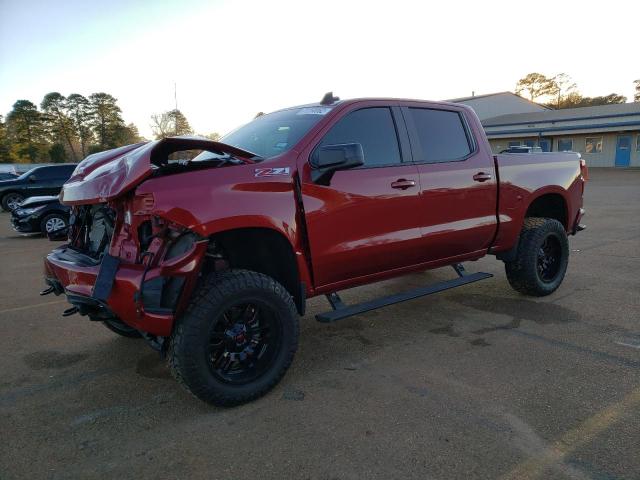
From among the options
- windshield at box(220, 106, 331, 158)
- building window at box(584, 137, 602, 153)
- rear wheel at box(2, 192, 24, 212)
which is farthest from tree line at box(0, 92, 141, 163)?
windshield at box(220, 106, 331, 158)

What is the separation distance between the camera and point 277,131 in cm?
387

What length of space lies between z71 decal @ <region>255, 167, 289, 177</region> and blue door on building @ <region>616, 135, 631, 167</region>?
40.3 metres

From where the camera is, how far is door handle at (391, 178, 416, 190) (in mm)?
3863

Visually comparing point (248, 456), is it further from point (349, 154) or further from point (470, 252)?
point (470, 252)

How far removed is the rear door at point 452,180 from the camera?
4.17 meters

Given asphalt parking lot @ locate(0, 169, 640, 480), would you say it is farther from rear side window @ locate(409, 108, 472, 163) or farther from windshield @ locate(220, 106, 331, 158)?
windshield @ locate(220, 106, 331, 158)

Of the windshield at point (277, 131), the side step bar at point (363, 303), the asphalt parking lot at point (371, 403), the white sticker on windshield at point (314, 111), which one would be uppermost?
the white sticker on windshield at point (314, 111)

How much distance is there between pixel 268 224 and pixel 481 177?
2356mm

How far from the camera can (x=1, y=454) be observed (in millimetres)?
2688

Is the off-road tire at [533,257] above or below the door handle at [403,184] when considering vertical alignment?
below

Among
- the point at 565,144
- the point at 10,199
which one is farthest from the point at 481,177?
the point at 565,144

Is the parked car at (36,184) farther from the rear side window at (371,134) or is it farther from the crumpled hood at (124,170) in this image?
the rear side window at (371,134)

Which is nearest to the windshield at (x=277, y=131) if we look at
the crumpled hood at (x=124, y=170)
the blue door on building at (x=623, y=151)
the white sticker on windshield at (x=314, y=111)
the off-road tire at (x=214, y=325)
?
the white sticker on windshield at (x=314, y=111)

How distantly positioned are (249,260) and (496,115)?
56394mm
